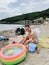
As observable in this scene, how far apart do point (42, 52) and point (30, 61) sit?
1.20 m

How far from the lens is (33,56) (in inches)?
322

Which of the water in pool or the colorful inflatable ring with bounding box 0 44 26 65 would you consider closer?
the colorful inflatable ring with bounding box 0 44 26 65

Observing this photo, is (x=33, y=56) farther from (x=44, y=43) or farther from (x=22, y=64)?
(x=44, y=43)

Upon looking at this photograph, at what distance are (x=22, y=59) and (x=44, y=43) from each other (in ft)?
8.25

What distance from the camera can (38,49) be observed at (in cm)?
866

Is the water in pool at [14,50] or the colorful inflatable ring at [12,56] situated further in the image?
the water in pool at [14,50]

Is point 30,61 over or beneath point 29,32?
beneath

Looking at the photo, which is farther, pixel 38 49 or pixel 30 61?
pixel 38 49

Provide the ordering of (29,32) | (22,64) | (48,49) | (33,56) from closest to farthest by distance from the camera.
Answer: (22,64), (33,56), (48,49), (29,32)

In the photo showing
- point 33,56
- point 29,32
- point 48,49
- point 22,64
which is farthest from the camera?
point 29,32

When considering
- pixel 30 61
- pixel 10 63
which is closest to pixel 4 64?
pixel 10 63

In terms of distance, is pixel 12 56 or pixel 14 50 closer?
pixel 12 56

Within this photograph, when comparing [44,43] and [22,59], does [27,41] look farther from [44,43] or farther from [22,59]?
[22,59]

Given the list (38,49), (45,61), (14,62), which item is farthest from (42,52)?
(14,62)
